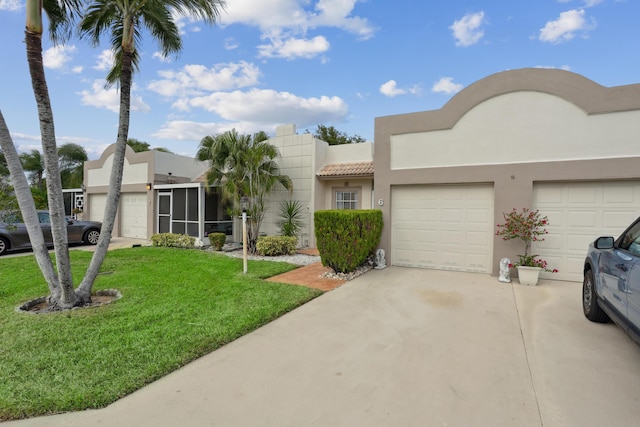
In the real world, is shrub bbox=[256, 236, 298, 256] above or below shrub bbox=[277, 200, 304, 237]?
below

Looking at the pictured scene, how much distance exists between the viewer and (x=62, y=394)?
2.78m

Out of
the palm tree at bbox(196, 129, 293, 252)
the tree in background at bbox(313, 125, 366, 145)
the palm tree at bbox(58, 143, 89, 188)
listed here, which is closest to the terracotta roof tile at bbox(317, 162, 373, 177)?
the palm tree at bbox(196, 129, 293, 252)

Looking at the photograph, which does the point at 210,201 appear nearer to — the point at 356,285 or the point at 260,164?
the point at 260,164

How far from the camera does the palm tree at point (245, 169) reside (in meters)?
11.0

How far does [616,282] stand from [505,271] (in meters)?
3.54

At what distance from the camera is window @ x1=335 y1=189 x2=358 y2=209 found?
12112 millimetres

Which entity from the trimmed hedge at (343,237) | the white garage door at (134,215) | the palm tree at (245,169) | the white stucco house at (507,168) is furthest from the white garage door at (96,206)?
the white stucco house at (507,168)

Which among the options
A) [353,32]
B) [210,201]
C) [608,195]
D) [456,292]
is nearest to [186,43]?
[353,32]

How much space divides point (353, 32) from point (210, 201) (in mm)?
8330

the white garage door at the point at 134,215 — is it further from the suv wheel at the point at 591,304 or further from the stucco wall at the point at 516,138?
the suv wheel at the point at 591,304

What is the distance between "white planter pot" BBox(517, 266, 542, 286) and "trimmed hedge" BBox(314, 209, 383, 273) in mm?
3320

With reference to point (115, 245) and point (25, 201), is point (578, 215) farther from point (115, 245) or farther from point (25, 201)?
point (115, 245)

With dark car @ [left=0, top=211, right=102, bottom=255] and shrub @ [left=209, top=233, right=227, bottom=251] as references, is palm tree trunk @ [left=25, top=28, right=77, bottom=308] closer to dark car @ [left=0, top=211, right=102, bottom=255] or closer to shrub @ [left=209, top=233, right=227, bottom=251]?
shrub @ [left=209, top=233, right=227, bottom=251]

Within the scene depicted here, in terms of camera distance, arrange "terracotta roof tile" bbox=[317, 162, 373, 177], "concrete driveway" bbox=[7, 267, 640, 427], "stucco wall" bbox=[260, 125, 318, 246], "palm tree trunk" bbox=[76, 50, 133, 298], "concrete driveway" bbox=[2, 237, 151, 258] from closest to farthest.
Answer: "concrete driveway" bbox=[7, 267, 640, 427]
"palm tree trunk" bbox=[76, 50, 133, 298]
"terracotta roof tile" bbox=[317, 162, 373, 177]
"concrete driveway" bbox=[2, 237, 151, 258]
"stucco wall" bbox=[260, 125, 318, 246]
